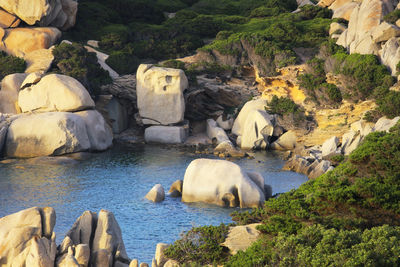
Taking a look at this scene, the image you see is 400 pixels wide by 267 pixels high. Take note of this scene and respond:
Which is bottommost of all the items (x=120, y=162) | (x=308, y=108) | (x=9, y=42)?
(x=120, y=162)

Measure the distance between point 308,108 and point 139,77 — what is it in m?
15.0

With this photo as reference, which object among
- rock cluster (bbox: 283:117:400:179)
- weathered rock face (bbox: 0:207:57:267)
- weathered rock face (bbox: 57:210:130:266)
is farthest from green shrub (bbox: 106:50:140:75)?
weathered rock face (bbox: 0:207:57:267)

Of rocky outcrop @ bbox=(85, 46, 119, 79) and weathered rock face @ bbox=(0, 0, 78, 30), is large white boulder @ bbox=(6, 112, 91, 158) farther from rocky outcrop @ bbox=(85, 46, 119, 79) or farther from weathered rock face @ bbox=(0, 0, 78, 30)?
weathered rock face @ bbox=(0, 0, 78, 30)

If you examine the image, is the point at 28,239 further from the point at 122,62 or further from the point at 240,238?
the point at 122,62

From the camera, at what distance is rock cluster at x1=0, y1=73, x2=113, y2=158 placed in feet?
150

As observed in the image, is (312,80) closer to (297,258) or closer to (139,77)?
(139,77)

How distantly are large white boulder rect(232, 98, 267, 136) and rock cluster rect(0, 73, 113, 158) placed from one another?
36.4 ft

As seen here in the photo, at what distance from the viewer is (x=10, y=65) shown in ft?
182

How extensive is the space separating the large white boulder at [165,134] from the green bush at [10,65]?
41.9 feet

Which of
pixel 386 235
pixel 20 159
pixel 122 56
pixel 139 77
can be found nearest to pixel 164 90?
pixel 139 77

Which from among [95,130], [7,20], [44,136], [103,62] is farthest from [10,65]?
[44,136]

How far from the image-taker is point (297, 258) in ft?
51.0

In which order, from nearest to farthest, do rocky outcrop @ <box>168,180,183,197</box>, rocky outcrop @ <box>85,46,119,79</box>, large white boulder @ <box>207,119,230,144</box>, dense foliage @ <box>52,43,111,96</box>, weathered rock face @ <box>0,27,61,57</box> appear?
rocky outcrop @ <box>168,180,183,197</box> → large white boulder @ <box>207,119,230,144</box> → dense foliage @ <box>52,43,111,96</box> → weathered rock face @ <box>0,27,61,57</box> → rocky outcrop @ <box>85,46,119,79</box>

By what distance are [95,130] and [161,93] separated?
7.79 metres
